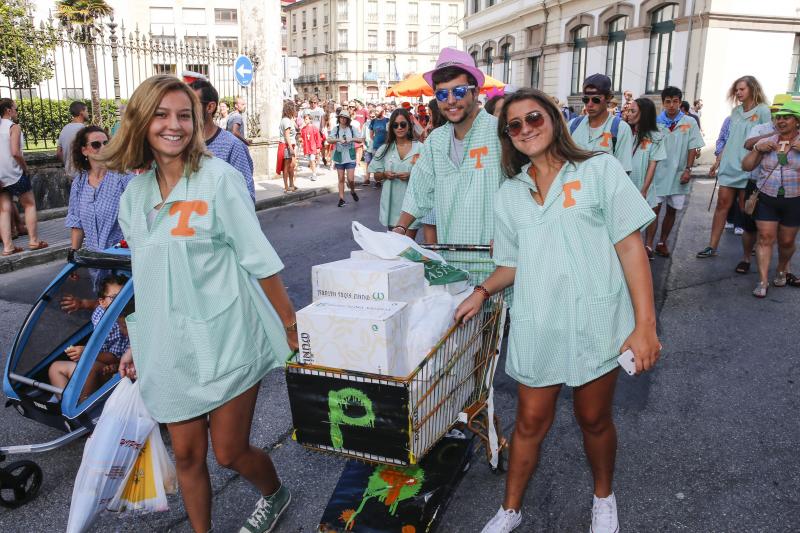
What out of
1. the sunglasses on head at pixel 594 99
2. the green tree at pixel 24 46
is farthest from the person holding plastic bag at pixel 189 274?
the green tree at pixel 24 46

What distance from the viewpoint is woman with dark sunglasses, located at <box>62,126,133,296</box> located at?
15.1 feet

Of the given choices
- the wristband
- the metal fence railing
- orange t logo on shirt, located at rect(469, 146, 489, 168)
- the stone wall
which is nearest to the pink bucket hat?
orange t logo on shirt, located at rect(469, 146, 489, 168)

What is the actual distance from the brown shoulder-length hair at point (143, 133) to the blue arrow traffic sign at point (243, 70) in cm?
1272

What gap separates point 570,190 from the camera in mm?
2496

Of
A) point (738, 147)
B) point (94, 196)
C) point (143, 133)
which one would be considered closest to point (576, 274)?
point (143, 133)

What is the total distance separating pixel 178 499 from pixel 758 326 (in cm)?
501

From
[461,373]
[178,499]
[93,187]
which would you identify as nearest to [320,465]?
[178,499]

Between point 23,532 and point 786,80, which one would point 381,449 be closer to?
point 23,532

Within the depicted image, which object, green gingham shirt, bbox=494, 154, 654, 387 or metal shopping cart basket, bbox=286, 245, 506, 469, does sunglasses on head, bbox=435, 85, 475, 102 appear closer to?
green gingham shirt, bbox=494, 154, 654, 387

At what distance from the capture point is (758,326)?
5738 millimetres

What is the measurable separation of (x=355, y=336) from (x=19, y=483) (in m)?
2.16

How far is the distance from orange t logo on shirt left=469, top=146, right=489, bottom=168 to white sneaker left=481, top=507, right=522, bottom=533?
179 centimetres

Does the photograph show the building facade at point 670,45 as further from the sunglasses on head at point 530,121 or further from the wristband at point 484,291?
the wristband at point 484,291

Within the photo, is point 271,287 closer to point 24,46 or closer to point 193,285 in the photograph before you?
point 193,285
